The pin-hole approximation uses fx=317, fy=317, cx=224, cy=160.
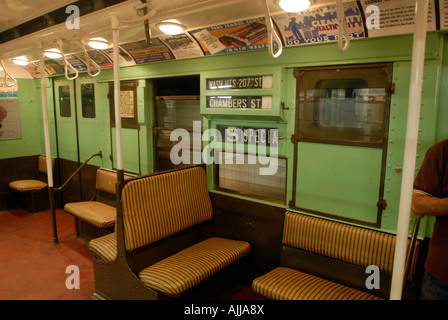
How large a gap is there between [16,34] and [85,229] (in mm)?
3029

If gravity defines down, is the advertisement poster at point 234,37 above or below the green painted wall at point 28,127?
above

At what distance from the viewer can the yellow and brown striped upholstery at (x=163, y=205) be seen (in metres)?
3.12

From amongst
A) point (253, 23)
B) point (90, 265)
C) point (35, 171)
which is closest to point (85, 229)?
point (90, 265)

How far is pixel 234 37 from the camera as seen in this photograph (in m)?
3.42

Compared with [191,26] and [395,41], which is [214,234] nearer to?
[191,26]

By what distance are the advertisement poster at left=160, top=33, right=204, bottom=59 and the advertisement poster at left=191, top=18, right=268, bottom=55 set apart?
0.10 metres

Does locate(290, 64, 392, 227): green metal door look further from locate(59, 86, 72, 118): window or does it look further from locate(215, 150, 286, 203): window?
locate(59, 86, 72, 118): window

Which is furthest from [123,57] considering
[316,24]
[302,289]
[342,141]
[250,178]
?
[302,289]

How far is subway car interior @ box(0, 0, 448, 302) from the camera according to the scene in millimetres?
2629

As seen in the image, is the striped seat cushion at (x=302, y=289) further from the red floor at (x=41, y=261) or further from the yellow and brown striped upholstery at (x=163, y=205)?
the yellow and brown striped upholstery at (x=163, y=205)

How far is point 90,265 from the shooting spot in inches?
172

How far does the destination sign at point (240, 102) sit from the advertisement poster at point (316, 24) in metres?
0.61

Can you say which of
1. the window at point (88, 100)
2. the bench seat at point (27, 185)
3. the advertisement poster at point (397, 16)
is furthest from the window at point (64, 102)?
the advertisement poster at point (397, 16)

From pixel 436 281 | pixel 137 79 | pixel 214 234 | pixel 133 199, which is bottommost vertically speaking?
pixel 214 234
